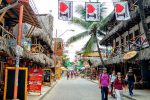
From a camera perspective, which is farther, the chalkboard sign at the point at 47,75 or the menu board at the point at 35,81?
the chalkboard sign at the point at 47,75

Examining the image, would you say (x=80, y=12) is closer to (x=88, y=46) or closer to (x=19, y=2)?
(x=88, y=46)

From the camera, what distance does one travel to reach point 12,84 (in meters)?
14.3

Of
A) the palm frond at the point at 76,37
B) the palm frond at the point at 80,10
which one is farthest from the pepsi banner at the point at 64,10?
the palm frond at the point at 76,37

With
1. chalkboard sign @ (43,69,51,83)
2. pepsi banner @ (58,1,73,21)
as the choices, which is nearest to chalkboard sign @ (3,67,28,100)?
pepsi banner @ (58,1,73,21)

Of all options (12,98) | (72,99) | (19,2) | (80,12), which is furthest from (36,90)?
(80,12)

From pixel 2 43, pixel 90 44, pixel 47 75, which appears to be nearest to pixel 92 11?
pixel 2 43

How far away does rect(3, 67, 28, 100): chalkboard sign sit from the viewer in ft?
46.6

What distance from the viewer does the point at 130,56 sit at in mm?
23391

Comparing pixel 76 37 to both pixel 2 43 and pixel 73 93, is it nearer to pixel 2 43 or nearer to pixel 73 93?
pixel 73 93

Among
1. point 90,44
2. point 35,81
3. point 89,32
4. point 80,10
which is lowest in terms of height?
point 35,81

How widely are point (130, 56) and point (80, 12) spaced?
13.4 m

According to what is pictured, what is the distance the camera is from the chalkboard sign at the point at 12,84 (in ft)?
46.6

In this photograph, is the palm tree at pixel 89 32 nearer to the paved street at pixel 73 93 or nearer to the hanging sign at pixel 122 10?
the paved street at pixel 73 93

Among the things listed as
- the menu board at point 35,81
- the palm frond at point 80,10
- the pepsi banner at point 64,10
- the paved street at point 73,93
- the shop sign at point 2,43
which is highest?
the palm frond at point 80,10
